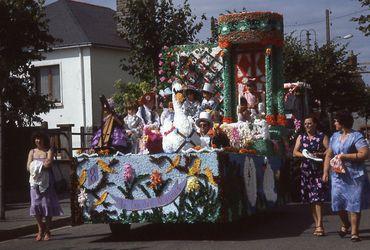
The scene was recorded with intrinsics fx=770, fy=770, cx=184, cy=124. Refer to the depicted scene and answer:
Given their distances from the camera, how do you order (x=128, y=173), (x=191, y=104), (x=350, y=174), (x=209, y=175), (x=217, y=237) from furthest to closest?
(x=191, y=104) < (x=217, y=237) < (x=128, y=173) < (x=209, y=175) < (x=350, y=174)

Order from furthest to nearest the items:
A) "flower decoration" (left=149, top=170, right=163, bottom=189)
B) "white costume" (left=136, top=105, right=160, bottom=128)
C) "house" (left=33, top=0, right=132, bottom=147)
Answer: "house" (left=33, top=0, right=132, bottom=147)
"white costume" (left=136, top=105, right=160, bottom=128)
"flower decoration" (left=149, top=170, right=163, bottom=189)

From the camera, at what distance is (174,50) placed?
19.0 meters

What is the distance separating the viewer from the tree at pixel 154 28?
24.5m

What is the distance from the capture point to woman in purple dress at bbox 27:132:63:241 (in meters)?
12.3

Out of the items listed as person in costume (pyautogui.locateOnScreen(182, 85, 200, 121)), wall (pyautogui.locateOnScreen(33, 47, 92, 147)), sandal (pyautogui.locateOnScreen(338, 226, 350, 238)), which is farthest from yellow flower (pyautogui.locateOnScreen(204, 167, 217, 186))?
wall (pyautogui.locateOnScreen(33, 47, 92, 147))

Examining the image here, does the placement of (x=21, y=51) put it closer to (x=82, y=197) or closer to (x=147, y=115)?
(x=147, y=115)

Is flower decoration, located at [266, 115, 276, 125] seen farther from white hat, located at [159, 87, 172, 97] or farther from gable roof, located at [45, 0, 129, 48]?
gable roof, located at [45, 0, 129, 48]

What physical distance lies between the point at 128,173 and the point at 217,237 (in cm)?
170

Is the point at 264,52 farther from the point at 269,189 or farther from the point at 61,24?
the point at 61,24

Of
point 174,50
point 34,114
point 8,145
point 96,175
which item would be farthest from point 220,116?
point 8,145

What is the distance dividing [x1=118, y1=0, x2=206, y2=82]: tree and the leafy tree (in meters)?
4.95

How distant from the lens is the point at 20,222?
1478 centimetres

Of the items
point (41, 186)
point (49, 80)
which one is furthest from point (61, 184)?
point (49, 80)

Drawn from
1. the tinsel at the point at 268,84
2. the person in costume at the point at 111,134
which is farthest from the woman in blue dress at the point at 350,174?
the tinsel at the point at 268,84
